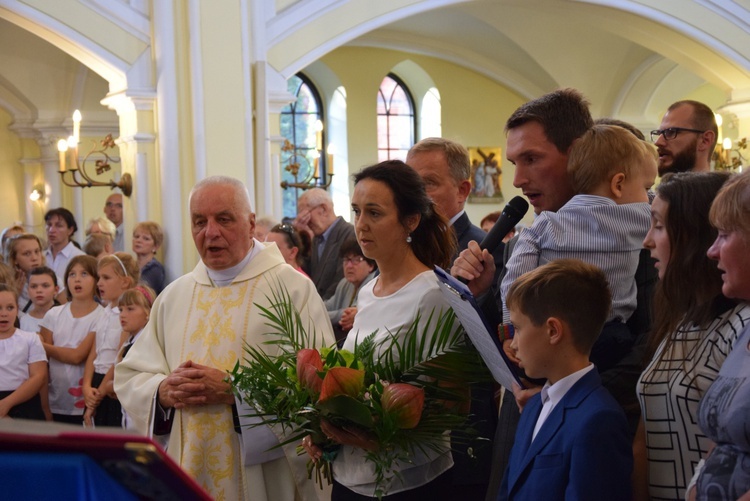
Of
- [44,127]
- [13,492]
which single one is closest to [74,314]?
[13,492]

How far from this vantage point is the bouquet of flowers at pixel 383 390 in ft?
8.30

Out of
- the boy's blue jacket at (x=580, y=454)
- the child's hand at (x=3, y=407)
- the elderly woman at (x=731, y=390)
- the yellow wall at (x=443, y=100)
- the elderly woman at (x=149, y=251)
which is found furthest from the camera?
the yellow wall at (x=443, y=100)

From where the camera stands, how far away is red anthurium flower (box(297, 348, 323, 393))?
2.62m

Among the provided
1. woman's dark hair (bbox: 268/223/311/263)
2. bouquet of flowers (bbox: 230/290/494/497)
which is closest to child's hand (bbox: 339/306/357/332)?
woman's dark hair (bbox: 268/223/311/263)

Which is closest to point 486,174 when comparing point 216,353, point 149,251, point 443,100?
point 443,100

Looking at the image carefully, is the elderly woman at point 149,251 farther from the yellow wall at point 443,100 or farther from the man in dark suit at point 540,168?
the yellow wall at point 443,100

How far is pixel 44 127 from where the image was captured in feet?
47.2

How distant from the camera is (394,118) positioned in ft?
57.8

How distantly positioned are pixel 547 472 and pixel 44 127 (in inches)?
527

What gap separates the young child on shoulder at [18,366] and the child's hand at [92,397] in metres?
0.29

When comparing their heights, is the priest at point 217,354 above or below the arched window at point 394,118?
below

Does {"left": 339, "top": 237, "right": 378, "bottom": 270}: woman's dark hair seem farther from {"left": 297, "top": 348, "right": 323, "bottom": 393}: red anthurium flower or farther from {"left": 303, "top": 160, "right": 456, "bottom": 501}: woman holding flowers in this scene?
{"left": 297, "top": 348, "right": 323, "bottom": 393}: red anthurium flower

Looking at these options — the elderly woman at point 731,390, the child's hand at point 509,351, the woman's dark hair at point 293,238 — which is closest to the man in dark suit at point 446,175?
the child's hand at point 509,351

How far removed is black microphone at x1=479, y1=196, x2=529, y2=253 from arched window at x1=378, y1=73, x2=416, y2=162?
1462 centimetres
